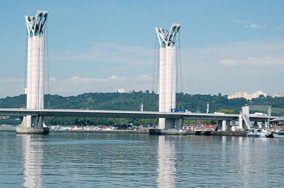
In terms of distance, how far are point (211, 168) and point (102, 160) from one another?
11291mm

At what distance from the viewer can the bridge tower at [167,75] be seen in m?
172

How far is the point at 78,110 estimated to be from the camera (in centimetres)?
16062

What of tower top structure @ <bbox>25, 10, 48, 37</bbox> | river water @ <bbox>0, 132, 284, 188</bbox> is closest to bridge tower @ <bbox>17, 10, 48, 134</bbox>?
tower top structure @ <bbox>25, 10, 48, 37</bbox>

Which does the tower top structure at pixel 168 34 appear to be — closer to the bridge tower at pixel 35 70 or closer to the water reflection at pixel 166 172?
the bridge tower at pixel 35 70

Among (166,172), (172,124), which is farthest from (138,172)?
(172,124)

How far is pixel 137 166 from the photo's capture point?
5181 cm

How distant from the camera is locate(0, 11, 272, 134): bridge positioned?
158m

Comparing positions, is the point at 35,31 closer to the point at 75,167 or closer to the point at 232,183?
the point at 75,167

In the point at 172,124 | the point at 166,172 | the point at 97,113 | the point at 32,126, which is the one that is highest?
the point at 97,113

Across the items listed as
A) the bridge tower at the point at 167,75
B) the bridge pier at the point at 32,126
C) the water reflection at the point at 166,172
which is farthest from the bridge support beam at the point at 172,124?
the water reflection at the point at 166,172

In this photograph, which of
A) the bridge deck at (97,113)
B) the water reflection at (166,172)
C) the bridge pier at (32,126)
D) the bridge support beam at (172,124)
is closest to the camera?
the water reflection at (166,172)

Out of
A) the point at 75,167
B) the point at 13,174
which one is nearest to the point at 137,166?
the point at 75,167

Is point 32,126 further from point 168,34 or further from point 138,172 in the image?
point 138,172

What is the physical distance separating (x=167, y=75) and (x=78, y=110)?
2681 centimetres
